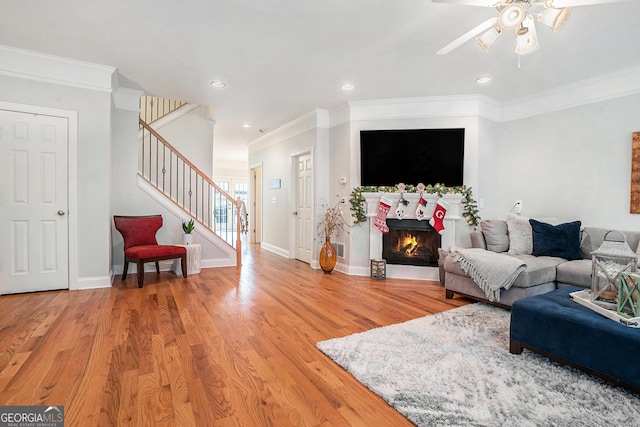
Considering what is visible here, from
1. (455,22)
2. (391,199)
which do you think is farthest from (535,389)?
(391,199)

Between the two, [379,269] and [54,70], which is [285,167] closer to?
[379,269]

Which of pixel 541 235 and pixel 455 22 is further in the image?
pixel 541 235

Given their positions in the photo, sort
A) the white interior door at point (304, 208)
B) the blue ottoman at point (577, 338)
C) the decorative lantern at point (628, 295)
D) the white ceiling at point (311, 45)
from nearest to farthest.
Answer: the blue ottoman at point (577, 338) → the decorative lantern at point (628, 295) → the white ceiling at point (311, 45) → the white interior door at point (304, 208)

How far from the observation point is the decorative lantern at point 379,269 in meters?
4.54

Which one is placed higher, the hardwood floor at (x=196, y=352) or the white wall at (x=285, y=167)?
the white wall at (x=285, y=167)

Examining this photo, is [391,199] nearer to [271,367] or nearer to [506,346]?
[506,346]

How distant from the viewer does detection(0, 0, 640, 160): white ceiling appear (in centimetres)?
255

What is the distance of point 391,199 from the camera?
464 cm

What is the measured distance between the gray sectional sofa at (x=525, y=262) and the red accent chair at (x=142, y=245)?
3.50 metres

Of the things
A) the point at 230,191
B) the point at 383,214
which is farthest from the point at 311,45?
the point at 230,191

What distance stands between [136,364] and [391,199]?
364cm

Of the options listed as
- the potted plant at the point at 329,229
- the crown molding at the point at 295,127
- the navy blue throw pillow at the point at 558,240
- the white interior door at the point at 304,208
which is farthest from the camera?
the white interior door at the point at 304,208

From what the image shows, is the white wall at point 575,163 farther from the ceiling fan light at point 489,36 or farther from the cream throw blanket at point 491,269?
the ceiling fan light at point 489,36

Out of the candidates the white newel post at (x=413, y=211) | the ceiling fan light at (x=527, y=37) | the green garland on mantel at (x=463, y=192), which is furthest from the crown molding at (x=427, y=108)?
the ceiling fan light at (x=527, y=37)
